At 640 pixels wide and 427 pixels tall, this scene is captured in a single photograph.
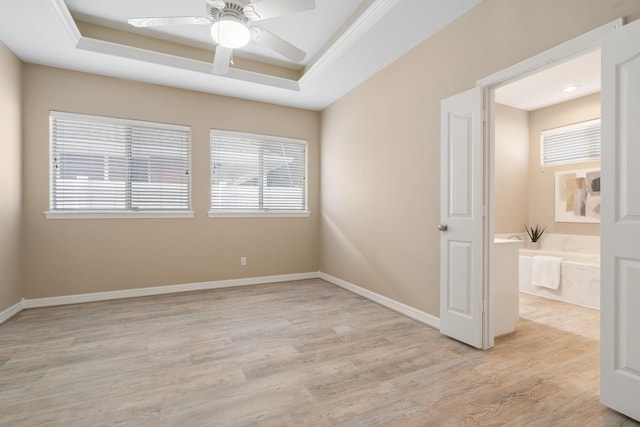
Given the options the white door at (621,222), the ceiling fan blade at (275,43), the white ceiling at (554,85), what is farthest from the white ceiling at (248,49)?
the white ceiling at (554,85)

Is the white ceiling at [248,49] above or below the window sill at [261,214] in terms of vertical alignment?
above

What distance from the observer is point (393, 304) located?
3.63m

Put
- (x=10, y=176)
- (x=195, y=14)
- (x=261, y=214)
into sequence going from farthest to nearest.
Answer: (x=261, y=214)
(x=10, y=176)
(x=195, y=14)

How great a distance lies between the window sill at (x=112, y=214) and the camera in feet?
12.4

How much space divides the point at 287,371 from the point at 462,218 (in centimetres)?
190

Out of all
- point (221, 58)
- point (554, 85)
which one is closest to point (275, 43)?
point (221, 58)

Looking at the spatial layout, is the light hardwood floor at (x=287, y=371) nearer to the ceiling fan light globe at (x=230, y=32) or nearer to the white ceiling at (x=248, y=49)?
the ceiling fan light globe at (x=230, y=32)

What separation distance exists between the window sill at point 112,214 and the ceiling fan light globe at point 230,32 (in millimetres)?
2685

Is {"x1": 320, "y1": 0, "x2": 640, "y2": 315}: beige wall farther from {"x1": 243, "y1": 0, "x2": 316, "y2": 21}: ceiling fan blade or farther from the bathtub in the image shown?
the bathtub

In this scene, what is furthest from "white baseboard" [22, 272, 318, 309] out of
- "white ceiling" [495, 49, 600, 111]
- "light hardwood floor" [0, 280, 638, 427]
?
"white ceiling" [495, 49, 600, 111]

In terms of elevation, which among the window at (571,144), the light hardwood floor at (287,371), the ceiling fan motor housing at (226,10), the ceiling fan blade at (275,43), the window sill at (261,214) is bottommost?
the light hardwood floor at (287,371)

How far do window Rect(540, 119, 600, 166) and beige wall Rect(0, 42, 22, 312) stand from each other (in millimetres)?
7211

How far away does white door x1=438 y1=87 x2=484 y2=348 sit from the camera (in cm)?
258

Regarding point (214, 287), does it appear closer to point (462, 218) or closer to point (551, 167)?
→ point (462, 218)
